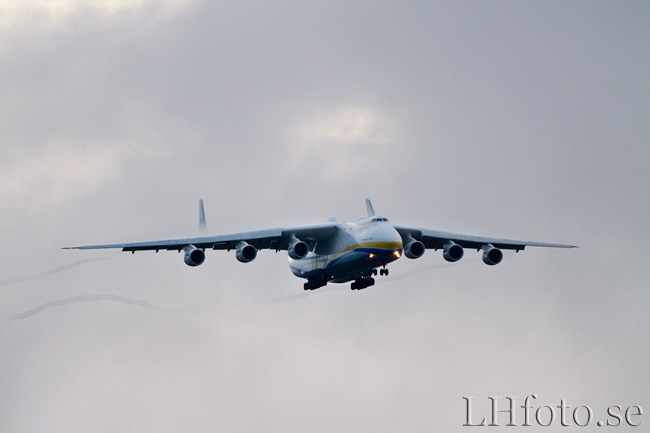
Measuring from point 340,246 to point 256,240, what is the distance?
3.70m

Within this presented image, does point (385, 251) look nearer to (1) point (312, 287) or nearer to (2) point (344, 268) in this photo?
(2) point (344, 268)

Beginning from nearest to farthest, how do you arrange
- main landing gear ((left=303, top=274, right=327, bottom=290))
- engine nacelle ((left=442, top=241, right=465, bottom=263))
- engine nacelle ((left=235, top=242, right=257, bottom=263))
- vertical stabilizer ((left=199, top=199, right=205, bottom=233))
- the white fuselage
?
1. the white fuselage
2. engine nacelle ((left=235, top=242, right=257, bottom=263))
3. main landing gear ((left=303, top=274, right=327, bottom=290))
4. engine nacelle ((left=442, top=241, right=465, bottom=263))
5. vertical stabilizer ((left=199, top=199, right=205, bottom=233))

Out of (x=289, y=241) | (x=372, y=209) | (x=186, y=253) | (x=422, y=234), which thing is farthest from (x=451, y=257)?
(x=186, y=253)

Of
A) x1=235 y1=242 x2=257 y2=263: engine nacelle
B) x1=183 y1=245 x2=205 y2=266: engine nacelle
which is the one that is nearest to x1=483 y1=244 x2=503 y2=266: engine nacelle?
x1=235 y1=242 x2=257 y2=263: engine nacelle

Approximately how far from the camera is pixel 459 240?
3706 cm

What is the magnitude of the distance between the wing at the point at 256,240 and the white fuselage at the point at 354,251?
1.86 ft

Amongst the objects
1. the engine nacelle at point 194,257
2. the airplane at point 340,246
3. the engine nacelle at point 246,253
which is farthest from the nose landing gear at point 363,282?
the engine nacelle at point 194,257

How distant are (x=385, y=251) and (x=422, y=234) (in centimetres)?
502

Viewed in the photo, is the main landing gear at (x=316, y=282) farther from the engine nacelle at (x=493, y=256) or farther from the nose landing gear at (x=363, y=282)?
the engine nacelle at (x=493, y=256)

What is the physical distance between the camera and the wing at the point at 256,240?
32.9 metres

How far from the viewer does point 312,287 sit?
116ft

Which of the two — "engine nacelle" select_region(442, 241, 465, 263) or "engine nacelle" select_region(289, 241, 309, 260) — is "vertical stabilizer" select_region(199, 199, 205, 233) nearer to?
"engine nacelle" select_region(289, 241, 309, 260)

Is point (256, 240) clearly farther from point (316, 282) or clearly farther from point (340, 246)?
point (340, 246)

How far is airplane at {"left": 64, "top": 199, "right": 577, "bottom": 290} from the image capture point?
32219 mm
